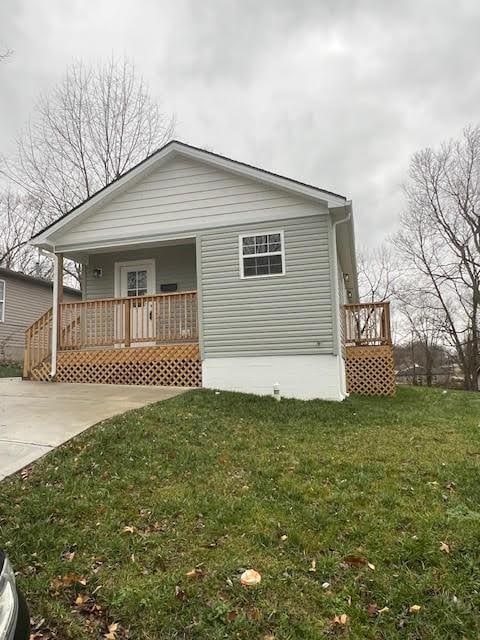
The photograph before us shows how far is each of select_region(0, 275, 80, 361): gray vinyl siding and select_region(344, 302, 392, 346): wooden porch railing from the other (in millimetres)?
14409

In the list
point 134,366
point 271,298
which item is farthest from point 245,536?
point 134,366

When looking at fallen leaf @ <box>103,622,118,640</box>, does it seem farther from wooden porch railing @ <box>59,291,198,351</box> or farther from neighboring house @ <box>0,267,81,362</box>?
neighboring house @ <box>0,267,81,362</box>

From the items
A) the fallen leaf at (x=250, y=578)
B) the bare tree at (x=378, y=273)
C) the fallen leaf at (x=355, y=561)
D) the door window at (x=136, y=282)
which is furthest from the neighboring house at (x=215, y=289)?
the bare tree at (x=378, y=273)

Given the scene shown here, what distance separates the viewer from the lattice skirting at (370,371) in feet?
34.1

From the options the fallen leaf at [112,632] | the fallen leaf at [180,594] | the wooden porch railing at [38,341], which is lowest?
the fallen leaf at [112,632]

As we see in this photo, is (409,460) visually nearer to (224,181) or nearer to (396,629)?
(396,629)

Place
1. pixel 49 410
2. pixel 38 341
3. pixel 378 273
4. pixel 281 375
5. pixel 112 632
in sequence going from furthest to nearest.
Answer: pixel 378 273 < pixel 38 341 < pixel 281 375 < pixel 49 410 < pixel 112 632

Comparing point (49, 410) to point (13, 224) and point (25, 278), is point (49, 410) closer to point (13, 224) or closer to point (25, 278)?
point (25, 278)

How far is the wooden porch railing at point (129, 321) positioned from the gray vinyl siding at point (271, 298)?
0.67 m

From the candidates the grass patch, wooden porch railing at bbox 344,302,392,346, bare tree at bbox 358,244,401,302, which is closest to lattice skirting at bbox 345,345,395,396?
wooden porch railing at bbox 344,302,392,346

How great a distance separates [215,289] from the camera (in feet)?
31.3

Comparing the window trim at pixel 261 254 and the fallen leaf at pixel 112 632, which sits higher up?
the window trim at pixel 261 254

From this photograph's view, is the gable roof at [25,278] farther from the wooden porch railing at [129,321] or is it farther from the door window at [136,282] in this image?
the door window at [136,282]

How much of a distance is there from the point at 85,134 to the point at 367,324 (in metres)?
17.3
